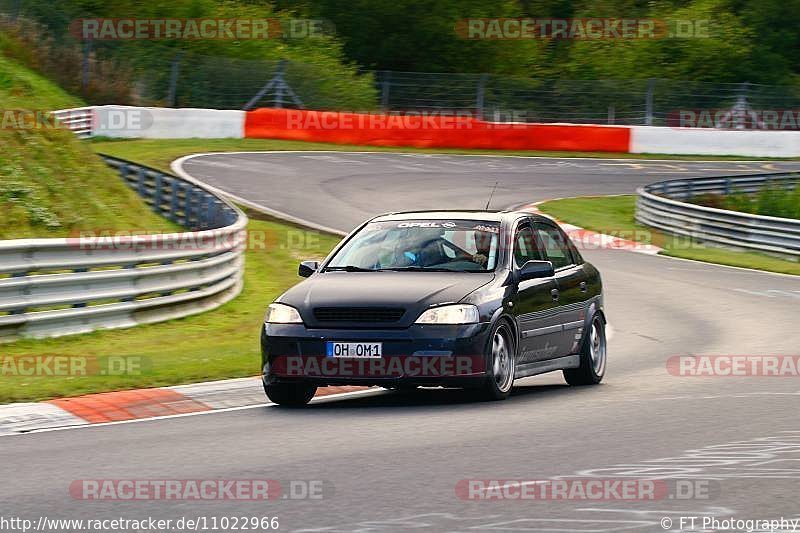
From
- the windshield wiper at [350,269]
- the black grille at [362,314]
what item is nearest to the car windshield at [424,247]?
the windshield wiper at [350,269]

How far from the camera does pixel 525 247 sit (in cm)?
A: 1261

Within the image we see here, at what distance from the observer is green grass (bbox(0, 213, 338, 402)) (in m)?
12.0

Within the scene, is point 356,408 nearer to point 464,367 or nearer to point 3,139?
point 464,367

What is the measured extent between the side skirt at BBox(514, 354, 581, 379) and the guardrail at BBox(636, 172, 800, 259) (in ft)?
56.1

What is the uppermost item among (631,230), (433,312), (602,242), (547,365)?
(433,312)

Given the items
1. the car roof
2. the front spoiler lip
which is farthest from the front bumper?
the car roof

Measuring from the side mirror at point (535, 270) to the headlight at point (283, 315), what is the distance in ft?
6.22

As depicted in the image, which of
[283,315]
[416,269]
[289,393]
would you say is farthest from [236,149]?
[283,315]

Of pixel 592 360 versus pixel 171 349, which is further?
pixel 171 349

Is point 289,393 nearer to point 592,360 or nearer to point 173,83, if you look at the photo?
point 592,360

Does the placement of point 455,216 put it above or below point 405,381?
A: above

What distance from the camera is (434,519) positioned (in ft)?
22.7

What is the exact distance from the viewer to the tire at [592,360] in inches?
519

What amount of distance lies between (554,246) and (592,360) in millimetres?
1050
